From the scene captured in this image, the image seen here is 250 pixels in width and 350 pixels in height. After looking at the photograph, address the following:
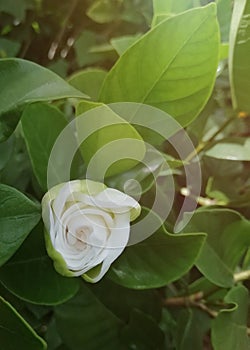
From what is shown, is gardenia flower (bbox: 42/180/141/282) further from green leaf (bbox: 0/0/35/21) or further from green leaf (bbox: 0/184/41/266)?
green leaf (bbox: 0/0/35/21)

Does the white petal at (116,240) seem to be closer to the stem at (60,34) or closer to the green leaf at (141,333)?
the green leaf at (141,333)

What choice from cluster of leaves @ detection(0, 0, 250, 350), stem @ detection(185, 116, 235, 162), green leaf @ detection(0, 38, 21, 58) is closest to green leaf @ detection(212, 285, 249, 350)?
cluster of leaves @ detection(0, 0, 250, 350)

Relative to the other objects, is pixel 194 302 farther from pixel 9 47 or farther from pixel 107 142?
pixel 9 47

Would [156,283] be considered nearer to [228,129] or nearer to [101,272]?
[101,272]

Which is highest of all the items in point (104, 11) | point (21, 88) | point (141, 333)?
point (21, 88)

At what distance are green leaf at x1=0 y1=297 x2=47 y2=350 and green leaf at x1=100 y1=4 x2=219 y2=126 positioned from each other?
0.13m

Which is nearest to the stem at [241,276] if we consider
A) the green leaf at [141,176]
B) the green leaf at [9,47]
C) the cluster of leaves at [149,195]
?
the cluster of leaves at [149,195]

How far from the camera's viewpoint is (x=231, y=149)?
0.50 metres

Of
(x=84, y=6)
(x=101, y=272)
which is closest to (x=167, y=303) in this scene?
(x=101, y=272)

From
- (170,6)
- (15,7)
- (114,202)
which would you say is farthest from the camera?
(15,7)

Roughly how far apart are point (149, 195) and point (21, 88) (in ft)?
0.41

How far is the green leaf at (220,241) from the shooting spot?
0.45 meters

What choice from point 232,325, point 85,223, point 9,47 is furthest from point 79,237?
point 9,47

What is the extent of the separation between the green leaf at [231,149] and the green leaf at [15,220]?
6.8 inches
